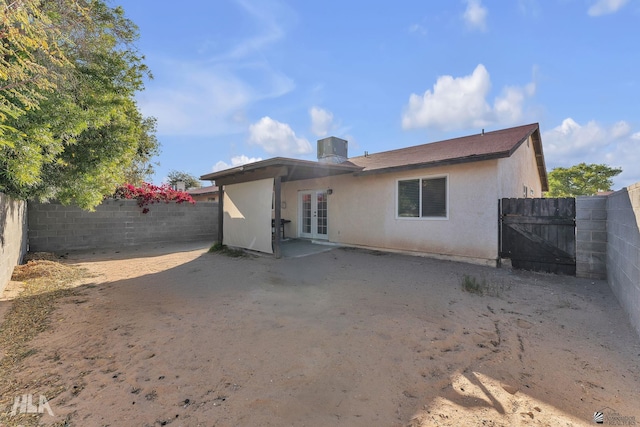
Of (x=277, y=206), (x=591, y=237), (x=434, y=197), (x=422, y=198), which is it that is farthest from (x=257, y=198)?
(x=591, y=237)

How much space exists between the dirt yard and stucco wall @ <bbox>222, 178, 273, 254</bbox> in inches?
129

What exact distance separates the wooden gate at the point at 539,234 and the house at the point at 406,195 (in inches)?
14.2

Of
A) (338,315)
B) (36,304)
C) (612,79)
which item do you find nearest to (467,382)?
(338,315)

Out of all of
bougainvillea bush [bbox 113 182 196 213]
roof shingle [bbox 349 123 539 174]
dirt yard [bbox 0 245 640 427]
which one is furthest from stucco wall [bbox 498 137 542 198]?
bougainvillea bush [bbox 113 182 196 213]

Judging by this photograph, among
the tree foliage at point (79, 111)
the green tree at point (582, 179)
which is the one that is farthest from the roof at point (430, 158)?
the green tree at point (582, 179)

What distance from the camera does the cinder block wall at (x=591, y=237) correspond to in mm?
5672

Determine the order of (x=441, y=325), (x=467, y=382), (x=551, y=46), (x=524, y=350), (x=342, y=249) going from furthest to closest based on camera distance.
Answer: (x=342, y=249)
(x=551, y=46)
(x=441, y=325)
(x=524, y=350)
(x=467, y=382)

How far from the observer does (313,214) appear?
11594mm

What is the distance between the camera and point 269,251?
8.40 meters

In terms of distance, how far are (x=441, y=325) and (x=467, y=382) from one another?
1.20 metres

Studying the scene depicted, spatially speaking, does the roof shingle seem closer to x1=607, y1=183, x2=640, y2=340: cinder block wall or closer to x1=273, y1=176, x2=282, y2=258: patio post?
x1=607, y1=183, x2=640, y2=340: cinder block wall

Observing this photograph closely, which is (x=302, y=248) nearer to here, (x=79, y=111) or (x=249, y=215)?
(x=249, y=215)

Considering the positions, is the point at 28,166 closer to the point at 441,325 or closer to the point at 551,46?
the point at 441,325

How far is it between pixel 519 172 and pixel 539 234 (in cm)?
311
